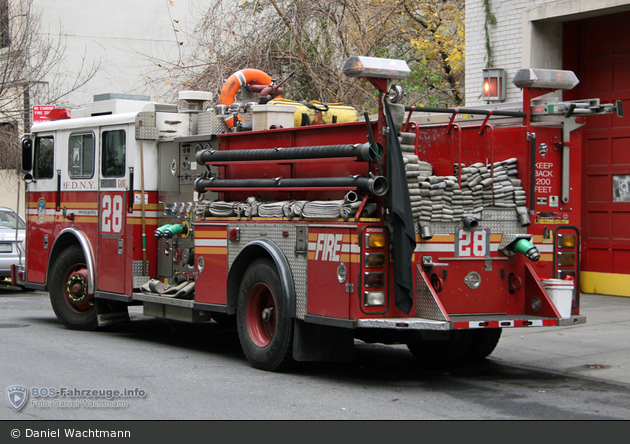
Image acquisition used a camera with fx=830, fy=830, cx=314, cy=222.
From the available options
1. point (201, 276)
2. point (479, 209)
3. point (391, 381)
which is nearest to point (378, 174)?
point (479, 209)

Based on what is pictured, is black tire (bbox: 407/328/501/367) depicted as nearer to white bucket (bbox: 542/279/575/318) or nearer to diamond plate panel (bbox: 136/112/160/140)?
white bucket (bbox: 542/279/575/318)

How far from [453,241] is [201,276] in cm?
289

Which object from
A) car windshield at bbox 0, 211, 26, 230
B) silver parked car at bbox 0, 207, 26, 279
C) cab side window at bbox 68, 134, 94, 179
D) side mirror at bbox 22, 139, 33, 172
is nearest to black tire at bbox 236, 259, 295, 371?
cab side window at bbox 68, 134, 94, 179

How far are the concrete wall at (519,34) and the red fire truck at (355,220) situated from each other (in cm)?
560

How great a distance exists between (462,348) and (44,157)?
6.40 m

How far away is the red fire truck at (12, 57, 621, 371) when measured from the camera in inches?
281

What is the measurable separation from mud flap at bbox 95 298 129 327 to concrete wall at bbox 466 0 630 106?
745 cm

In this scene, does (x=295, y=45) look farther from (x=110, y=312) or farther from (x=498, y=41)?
(x=110, y=312)

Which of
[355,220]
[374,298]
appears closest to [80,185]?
[355,220]

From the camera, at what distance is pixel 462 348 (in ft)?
28.6

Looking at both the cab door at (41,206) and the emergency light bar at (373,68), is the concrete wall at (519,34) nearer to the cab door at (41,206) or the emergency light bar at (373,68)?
the emergency light bar at (373,68)

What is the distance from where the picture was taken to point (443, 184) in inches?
291

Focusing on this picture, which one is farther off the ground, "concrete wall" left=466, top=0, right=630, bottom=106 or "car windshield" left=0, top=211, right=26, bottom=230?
"concrete wall" left=466, top=0, right=630, bottom=106

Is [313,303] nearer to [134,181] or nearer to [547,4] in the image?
[134,181]
